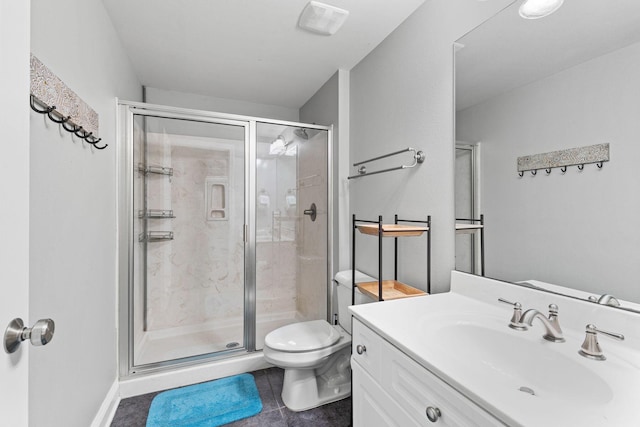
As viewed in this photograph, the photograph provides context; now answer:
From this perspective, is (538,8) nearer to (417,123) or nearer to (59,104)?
(417,123)

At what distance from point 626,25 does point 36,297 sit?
2.00m

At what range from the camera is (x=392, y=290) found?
156 centimetres

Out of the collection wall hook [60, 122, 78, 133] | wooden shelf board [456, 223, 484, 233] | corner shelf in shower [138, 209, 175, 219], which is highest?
wall hook [60, 122, 78, 133]

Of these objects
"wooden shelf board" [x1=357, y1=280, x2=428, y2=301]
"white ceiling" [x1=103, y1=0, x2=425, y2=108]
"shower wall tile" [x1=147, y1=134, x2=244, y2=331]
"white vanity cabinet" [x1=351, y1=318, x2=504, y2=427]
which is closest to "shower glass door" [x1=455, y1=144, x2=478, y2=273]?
"wooden shelf board" [x1=357, y1=280, x2=428, y2=301]

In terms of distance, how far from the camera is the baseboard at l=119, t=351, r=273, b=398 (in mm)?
1821

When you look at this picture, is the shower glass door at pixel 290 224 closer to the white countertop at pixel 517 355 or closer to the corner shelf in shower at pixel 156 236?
the corner shelf in shower at pixel 156 236

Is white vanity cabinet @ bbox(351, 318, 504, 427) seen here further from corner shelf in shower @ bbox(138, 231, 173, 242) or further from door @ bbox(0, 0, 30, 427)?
corner shelf in shower @ bbox(138, 231, 173, 242)

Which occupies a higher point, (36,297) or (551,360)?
(36,297)

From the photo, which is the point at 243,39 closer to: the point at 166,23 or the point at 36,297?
the point at 166,23

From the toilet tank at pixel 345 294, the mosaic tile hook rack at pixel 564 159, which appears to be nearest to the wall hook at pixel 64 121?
the toilet tank at pixel 345 294

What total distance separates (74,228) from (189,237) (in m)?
1.22

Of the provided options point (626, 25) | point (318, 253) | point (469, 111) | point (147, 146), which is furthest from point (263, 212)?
point (626, 25)

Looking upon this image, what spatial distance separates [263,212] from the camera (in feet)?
7.62

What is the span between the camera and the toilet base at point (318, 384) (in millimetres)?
1685
